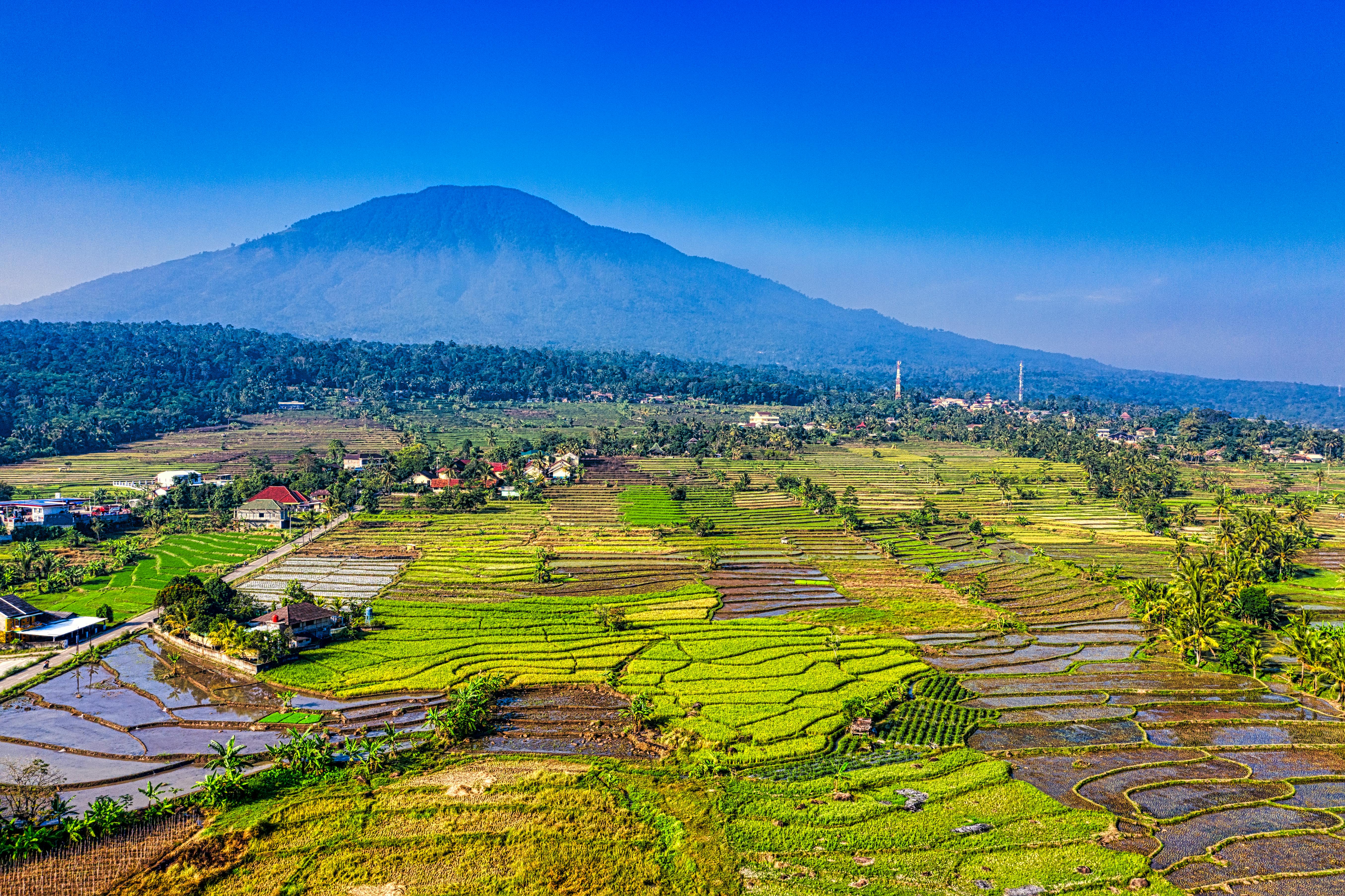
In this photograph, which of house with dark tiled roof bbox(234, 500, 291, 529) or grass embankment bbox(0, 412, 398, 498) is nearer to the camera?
house with dark tiled roof bbox(234, 500, 291, 529)

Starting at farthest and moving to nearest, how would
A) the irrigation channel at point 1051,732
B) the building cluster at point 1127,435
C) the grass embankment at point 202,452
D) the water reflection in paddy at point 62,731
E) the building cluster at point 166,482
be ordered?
the building cluster at point 1127,435, the grass embankment at point 202,452, the building cluster at point 166,482, the water reflection in paddy at point 62,731, the irrigation channel at point 1051,732

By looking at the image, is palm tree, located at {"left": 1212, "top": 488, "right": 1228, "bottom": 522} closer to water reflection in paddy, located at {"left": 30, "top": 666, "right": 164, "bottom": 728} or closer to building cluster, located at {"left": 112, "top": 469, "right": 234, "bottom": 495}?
→ water reflection in paddy, located at {"left": 30, "top": 666, "right": 164, "bottom": 728}

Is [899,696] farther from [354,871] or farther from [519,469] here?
[519,469]

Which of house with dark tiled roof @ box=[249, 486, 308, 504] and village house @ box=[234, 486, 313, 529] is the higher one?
house with dark tiled roof @ box=[249, 486, 308, 504]

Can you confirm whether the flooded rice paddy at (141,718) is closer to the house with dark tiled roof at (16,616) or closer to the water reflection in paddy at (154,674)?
the water reflection in paddy at (154,674)

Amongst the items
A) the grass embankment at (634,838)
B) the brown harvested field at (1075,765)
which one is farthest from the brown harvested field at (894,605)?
the grass embankment at (634,838)

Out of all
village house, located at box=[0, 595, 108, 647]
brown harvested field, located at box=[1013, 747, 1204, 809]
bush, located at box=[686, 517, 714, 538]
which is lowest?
brown harvested field, located at box=[1013, 747, 1204, 809]

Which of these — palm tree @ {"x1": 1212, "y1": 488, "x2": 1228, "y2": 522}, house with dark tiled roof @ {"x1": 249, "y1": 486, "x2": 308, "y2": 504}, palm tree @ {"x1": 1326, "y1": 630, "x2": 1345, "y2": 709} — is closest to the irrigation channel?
palm tree @ {"x1": 1326, "y1": 630, "x2": 1345, "y2": 709}

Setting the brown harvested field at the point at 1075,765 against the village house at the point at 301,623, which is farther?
the village house at the point at 301,623
